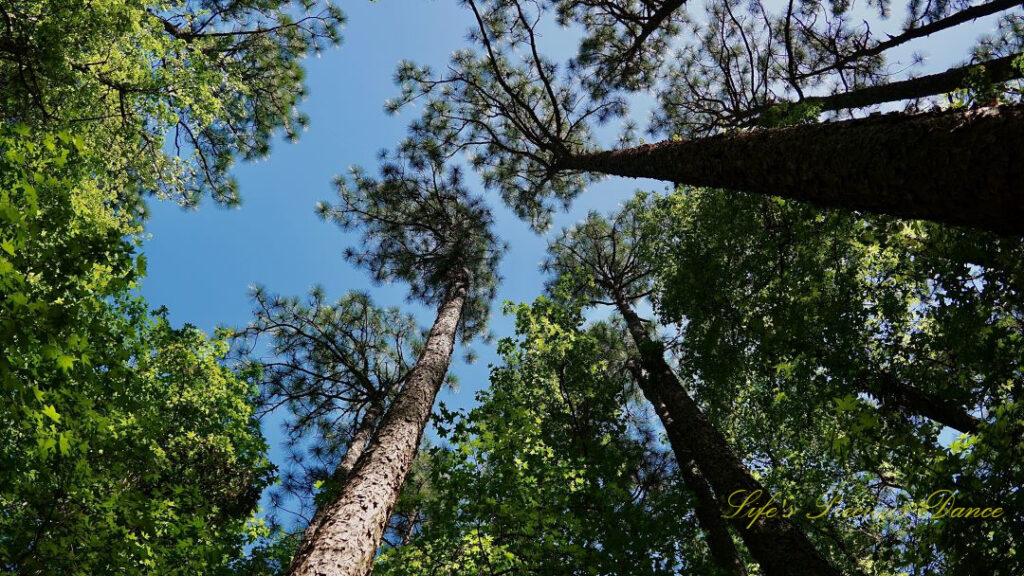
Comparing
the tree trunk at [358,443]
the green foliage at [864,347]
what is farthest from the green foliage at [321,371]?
the green foliage at [864,347]

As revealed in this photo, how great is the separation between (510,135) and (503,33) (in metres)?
2.83

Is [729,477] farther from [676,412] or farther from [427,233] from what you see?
[427,233]

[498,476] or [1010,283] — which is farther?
[498,476]

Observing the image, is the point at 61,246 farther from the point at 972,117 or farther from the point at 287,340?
the point at 287,340

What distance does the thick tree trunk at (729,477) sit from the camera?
457 centimetres

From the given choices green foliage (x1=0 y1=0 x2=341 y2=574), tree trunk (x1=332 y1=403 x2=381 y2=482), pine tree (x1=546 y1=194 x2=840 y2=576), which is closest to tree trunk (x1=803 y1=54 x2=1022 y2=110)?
pine tree (x1=546 y1=194 x2=840 y2=576)

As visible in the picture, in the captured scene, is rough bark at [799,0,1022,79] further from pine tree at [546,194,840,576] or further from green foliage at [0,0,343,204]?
green foliage at [0,0,343,204]

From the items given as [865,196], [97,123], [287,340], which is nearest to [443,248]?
[287,340]

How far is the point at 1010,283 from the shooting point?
3637 millimetres

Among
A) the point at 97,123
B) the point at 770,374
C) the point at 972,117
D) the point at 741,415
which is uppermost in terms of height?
the point at 97,123

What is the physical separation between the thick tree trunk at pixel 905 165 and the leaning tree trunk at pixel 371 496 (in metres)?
4.24

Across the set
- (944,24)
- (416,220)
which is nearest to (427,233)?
(416,220)

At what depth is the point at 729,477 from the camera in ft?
19.1

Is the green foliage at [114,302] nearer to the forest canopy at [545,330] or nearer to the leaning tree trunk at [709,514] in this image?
the forest canopy at [545,330]
